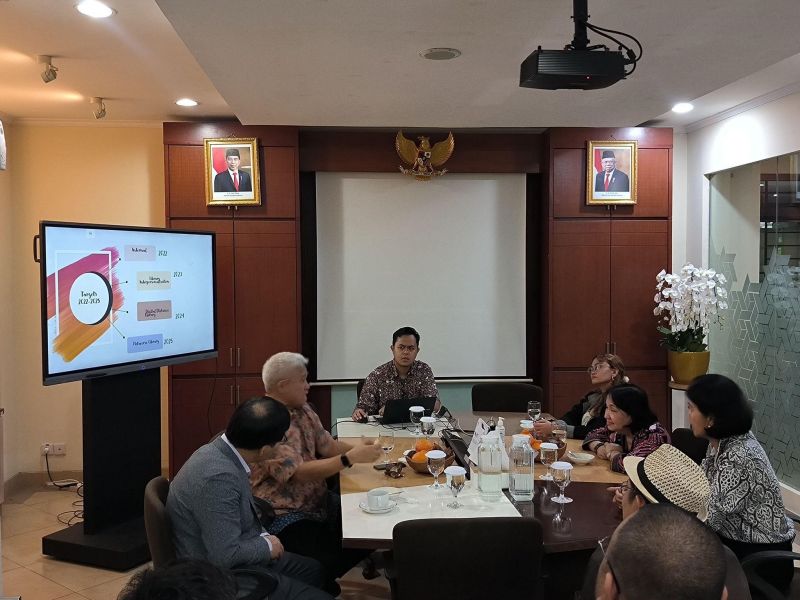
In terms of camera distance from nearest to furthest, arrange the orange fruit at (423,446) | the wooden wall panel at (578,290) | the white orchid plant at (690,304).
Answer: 1. the orange fruit at (423,446)
2. the white orchid plant at (690,304)
3. the wooden wall panel at (578,290)

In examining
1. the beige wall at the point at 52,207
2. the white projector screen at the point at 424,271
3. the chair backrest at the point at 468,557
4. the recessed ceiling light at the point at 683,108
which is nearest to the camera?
the chair backrest at the point at 468,557

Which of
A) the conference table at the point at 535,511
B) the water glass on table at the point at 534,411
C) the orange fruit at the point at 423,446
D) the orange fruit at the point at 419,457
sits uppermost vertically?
the water glass on table at the point at 534,411

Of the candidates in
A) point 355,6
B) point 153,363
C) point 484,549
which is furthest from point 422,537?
point 153,363

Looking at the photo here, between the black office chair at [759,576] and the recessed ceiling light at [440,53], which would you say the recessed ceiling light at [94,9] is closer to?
the recessed ceiling light at [440,53]

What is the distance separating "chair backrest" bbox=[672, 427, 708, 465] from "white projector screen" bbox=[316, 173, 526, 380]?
2638 millimetres

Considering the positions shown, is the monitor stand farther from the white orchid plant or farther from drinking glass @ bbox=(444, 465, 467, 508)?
the white orchid plant

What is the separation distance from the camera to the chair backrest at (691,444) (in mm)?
3279

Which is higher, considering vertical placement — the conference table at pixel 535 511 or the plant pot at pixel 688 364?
the plant pot at pixel 688 364

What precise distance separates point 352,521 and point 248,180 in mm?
3563

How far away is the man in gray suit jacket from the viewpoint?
2404mm

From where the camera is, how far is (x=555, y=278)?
5.75 metres

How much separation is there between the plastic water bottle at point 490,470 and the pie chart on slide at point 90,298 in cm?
254

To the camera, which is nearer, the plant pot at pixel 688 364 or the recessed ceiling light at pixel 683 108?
the recessed ceiling light at pixel 683 108

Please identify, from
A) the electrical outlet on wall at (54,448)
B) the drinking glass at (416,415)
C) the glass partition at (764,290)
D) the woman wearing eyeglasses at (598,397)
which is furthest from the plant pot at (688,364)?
the electrical outlet on wall at (54,448)
